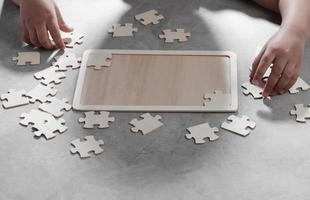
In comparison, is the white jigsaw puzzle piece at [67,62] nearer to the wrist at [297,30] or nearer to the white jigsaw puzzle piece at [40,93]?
the white jigsaw puzzle piece at [40,93]

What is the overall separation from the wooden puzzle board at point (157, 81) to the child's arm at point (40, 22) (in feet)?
0.37

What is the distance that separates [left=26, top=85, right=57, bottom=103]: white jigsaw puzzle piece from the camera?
1.37m

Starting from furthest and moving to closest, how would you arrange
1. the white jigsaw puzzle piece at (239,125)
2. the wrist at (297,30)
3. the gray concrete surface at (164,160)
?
1. the wrist at (297,30)
2. the white jigsaw puzzle piece at (239,125)
3. the gray concrete surface at (164,160)

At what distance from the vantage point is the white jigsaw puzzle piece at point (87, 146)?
1236 millimetres

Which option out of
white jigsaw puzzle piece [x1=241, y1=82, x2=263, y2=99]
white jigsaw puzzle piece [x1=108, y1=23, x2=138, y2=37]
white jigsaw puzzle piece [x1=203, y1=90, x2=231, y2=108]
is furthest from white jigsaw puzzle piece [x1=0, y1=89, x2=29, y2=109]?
white jigsaw puzzle piece [x1=241, y1=82, x2=263, y2=99]

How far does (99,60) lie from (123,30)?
17 cm

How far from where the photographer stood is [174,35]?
1.54 meters

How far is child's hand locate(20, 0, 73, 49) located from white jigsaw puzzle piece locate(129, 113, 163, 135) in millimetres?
367

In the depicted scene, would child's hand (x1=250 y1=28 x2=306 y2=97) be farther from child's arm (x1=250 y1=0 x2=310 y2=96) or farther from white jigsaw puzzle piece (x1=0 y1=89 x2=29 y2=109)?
white jigsaw puzzle piece (x1=0 y1=89 x2=29 y2=109)

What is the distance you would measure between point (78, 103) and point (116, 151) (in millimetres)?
182

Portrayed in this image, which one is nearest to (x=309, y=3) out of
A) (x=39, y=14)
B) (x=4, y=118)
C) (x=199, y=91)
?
(x=199, y=91)

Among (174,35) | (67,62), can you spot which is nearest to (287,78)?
(174,35)

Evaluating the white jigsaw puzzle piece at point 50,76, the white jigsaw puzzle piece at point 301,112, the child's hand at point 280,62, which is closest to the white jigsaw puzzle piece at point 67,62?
the white jigsaw puzzle piece at point 50,76

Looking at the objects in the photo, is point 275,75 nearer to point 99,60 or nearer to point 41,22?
point 99,60
